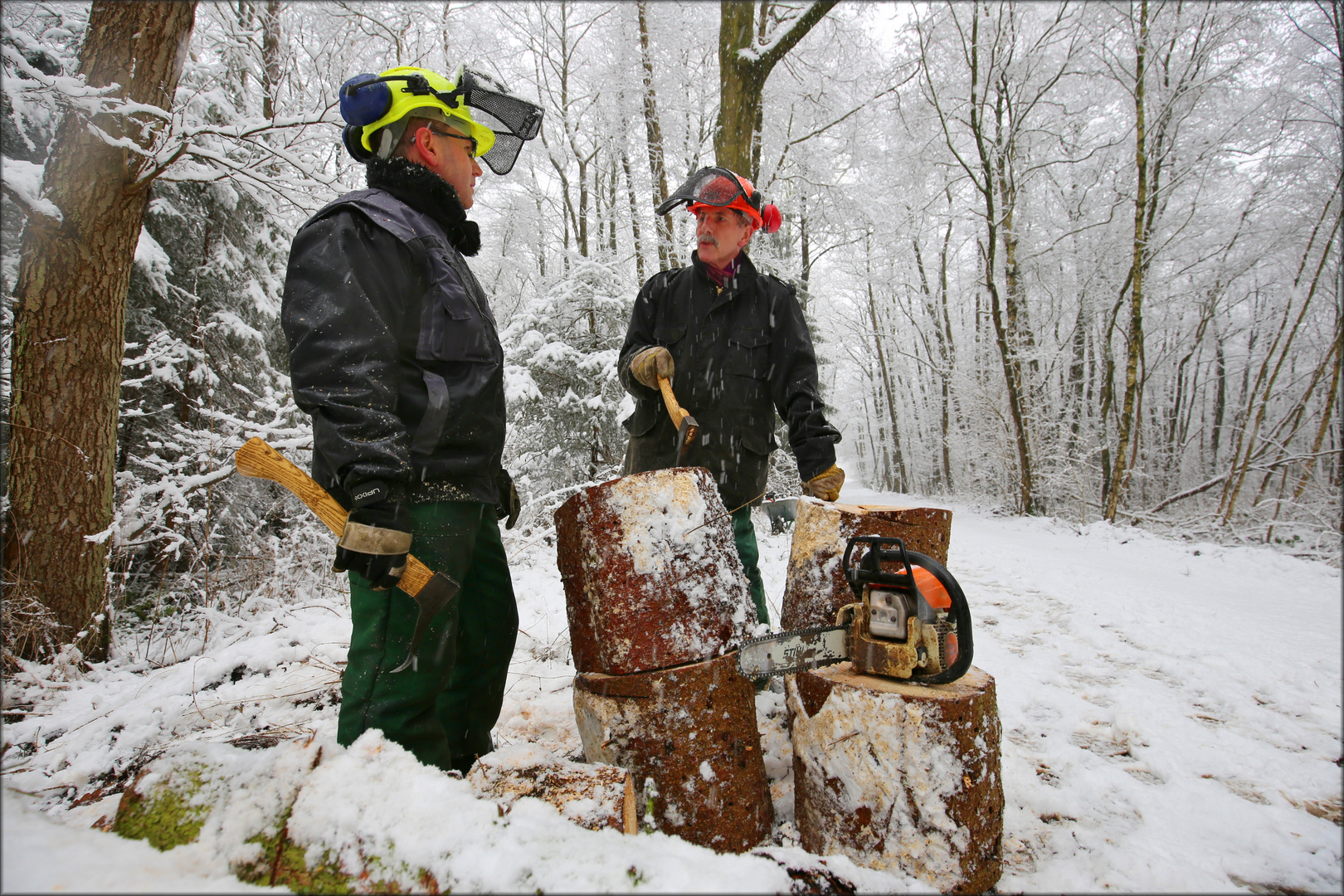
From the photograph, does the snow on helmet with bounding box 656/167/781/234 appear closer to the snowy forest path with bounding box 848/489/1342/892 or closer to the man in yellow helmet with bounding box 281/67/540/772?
the man in yellow helmet with bounding box 281/67/540/772

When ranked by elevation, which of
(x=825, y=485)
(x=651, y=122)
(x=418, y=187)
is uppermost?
(x=651, y=122)

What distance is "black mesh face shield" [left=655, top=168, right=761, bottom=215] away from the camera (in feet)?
9.11

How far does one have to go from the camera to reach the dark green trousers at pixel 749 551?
2891 millimetres

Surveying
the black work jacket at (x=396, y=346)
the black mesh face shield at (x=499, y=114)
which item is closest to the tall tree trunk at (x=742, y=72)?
the black mesh face shield at (x=499, y=114)

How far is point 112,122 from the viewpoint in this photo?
298 cm

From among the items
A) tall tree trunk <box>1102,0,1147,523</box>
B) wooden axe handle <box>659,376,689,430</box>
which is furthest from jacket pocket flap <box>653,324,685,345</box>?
tall tree trunk <box>1102,0,1147,523</box>

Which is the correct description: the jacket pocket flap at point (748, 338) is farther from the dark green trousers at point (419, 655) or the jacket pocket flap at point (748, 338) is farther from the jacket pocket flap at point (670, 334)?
the dark green trousers at point (419, 655)

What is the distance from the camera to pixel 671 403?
2.56 metres

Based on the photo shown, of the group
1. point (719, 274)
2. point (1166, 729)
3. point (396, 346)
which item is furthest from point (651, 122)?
point (1166, 729)

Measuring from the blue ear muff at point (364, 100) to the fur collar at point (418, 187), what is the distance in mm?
134

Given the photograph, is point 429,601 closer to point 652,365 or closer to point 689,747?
point 689,747

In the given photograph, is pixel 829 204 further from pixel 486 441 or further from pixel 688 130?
pixel 486 441

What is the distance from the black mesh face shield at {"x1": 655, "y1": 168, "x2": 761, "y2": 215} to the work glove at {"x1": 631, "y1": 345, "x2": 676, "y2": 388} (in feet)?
2.31

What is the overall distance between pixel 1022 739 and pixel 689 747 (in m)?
1.70
